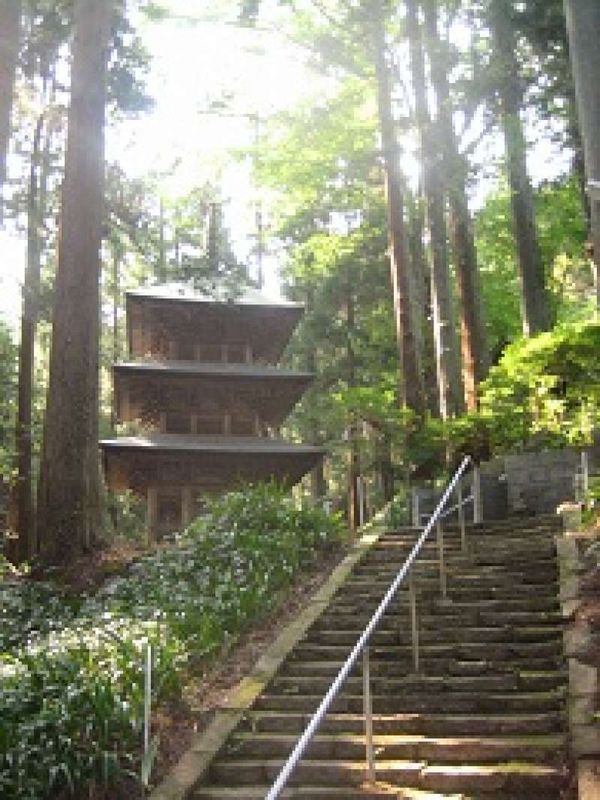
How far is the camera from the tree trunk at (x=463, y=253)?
48.2 feet

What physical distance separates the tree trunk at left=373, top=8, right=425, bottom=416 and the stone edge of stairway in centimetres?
566

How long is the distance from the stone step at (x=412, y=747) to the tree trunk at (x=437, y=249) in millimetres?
9742

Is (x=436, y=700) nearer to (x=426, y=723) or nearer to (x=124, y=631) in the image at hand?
(x=426, y=723)

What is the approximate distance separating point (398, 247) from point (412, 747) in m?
11.4

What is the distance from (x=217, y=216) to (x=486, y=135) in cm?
2154

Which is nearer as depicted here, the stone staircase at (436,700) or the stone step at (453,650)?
the stone staircase at (436,700)

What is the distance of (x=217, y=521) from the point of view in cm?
1044

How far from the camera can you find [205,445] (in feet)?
55.8

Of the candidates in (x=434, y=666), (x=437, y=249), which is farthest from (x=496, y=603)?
(x=437, y=249)

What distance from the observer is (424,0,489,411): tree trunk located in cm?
1468

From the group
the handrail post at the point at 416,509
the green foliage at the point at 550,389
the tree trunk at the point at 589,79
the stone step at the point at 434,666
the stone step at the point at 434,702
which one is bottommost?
the stone step at the point at 434,702

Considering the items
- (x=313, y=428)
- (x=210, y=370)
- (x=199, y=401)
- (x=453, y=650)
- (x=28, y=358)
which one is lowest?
(x=453, y=650)

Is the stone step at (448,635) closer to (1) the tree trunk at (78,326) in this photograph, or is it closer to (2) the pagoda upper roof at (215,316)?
(1) the tree trunk at (78,326)

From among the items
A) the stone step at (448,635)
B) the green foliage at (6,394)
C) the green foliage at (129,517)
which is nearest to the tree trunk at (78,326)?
the stone step at (448,635)
